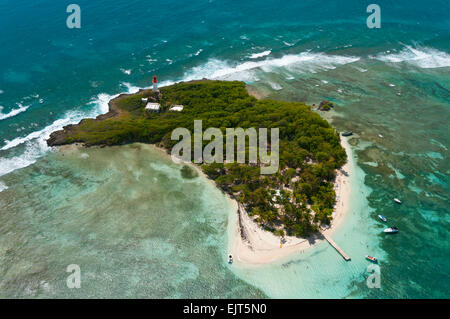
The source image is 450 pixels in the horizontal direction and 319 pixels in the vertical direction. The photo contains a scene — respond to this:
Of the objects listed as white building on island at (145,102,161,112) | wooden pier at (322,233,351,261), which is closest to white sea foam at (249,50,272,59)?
white building on island at (145,102,161,112)

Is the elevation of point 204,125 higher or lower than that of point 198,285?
higher

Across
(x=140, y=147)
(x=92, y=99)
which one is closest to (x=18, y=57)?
(x=92, y=99)

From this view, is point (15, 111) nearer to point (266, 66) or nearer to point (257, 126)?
point (257, 126)

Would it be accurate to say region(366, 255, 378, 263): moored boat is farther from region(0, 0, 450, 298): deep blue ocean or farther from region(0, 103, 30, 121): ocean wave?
region(0, 103, 30, 121): ocean wave

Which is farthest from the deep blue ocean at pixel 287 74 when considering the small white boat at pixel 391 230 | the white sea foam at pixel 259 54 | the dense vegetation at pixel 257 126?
the dense vegetation at pixel 257 126

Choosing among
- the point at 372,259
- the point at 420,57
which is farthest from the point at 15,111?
the point at 420,57
